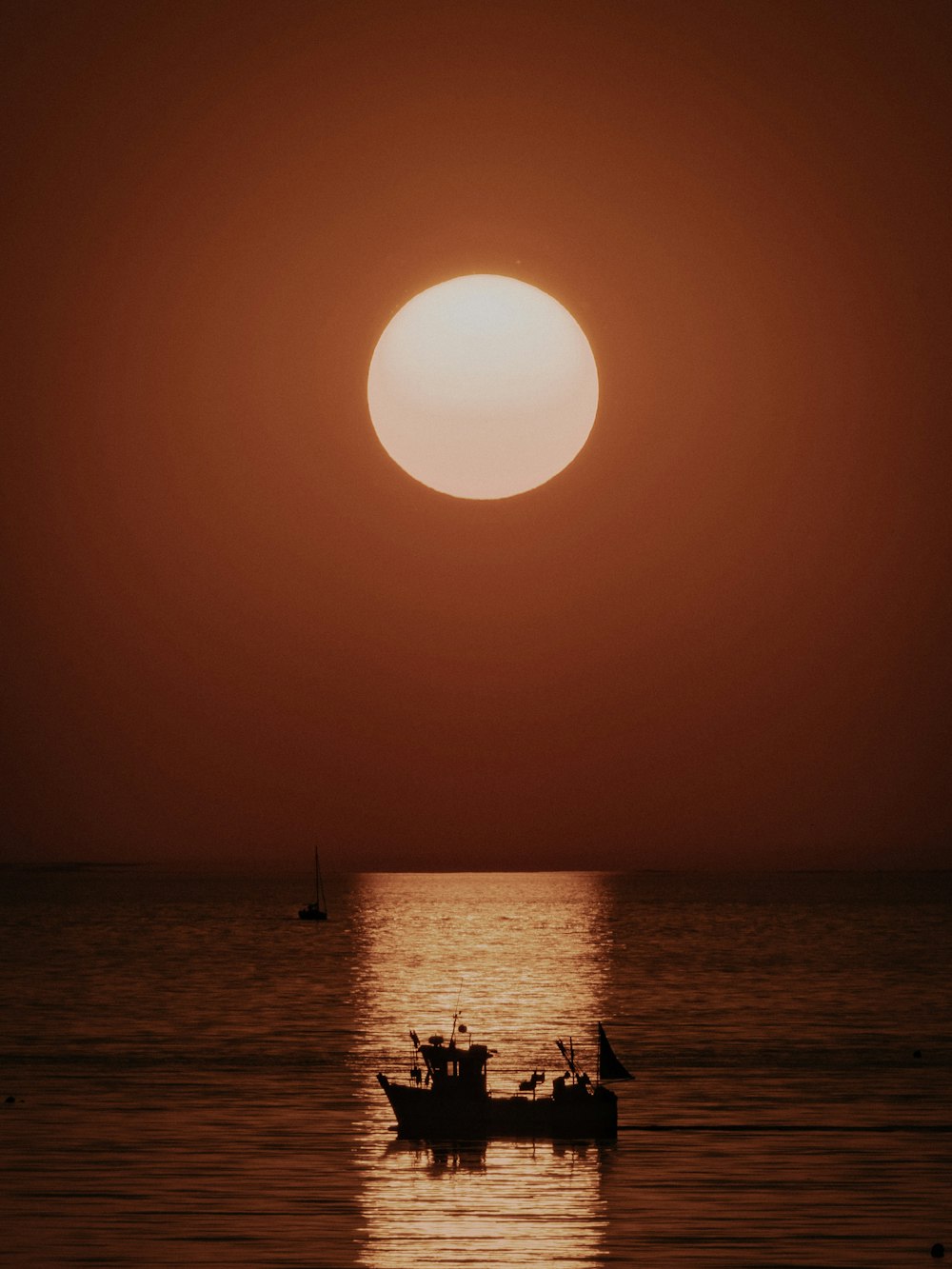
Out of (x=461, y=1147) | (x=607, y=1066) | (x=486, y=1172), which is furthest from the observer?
(x=607, y=1066)

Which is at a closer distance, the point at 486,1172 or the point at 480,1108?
the point at 486,1172

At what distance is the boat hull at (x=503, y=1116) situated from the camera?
53094mm

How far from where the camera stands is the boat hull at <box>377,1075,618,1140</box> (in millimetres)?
53094

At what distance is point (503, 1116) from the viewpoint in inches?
2122

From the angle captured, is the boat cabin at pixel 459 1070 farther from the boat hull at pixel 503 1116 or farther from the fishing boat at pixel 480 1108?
the boat hull at pixel 503 1116

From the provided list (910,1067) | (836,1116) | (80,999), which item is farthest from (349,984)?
(836,1116)

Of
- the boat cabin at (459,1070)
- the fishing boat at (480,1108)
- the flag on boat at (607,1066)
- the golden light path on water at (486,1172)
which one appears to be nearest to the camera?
the golden light path on water at (486,1172)

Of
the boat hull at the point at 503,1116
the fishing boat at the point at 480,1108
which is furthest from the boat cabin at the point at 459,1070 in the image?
the boat hull at the point at 503,1116

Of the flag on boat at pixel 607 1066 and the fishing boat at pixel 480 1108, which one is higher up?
the flag on boat at pixel 607 1066

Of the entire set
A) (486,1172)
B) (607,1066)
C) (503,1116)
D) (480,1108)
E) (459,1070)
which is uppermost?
(607,1066)

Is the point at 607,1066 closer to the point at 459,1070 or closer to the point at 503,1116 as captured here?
the point at 503,1116

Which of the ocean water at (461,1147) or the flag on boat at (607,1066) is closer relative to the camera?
the ocean water at (461,1147)

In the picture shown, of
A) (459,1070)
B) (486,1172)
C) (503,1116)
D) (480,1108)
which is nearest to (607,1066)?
(503,1116)

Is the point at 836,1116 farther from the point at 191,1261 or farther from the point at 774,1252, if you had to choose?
the point at 191,1261
